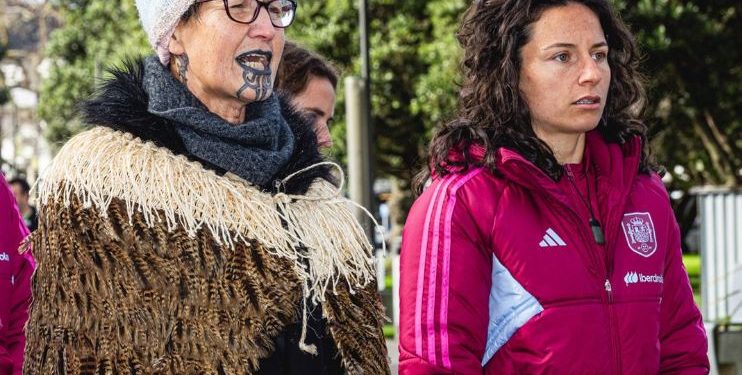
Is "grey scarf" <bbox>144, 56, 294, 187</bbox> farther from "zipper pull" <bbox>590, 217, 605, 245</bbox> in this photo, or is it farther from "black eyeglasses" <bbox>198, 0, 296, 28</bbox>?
"zipper pull" <bbox>590, 217, 605, 245</bbox>

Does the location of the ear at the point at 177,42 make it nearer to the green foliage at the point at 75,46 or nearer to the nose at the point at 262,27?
the nose at the point at 262,27

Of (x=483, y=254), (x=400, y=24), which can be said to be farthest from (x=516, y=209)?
(x=400, y=24)

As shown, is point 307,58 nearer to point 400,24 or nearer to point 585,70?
point 585,70

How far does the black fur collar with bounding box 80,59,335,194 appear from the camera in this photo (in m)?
2.81

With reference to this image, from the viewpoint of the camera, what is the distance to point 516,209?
3031 millimetres

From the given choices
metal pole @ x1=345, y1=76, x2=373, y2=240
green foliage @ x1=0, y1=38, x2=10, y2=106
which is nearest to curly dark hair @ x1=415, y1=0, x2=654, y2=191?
metal pole @ x1=345, y1=76, x2=373, y2=240

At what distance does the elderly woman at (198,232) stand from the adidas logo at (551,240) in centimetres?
45

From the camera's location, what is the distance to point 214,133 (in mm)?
2789

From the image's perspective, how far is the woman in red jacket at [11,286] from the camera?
3.83m

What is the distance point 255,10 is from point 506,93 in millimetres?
A: 784

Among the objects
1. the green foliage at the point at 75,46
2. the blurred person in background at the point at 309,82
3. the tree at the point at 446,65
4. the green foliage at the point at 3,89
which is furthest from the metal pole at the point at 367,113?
the green foliage at the point at 75,46

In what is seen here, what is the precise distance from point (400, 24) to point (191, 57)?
2040 cm

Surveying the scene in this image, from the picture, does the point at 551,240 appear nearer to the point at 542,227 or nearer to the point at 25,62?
the point at 542,227

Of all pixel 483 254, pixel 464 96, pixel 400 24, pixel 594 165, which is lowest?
pixel 483 254
